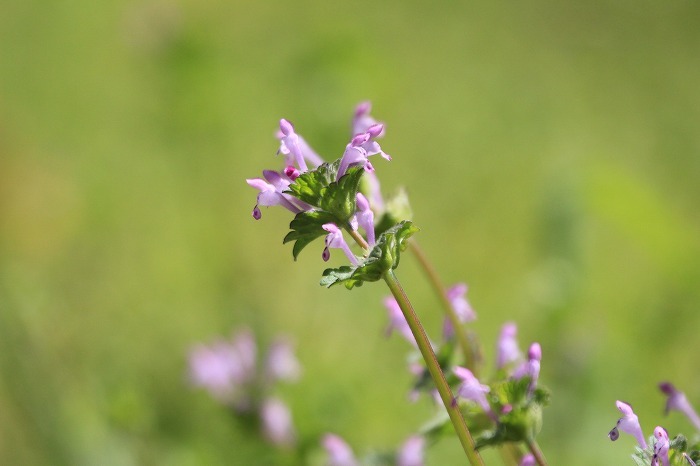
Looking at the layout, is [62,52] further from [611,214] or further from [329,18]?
[611,214]

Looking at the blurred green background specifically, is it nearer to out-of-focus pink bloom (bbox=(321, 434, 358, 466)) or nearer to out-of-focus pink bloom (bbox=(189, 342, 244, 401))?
out-of-focus pink bloom (bbox=(189, 342, 244, 401))

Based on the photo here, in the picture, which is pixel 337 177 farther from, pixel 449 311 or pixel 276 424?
pixel 276 424

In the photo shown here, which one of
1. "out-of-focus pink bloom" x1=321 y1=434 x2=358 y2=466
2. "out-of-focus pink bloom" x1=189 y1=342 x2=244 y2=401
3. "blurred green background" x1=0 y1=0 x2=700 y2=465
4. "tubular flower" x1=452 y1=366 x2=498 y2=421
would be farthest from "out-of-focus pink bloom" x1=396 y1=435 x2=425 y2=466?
"out-of-focus pink bloom" x1=189 y1=342 x2=244 y2=401

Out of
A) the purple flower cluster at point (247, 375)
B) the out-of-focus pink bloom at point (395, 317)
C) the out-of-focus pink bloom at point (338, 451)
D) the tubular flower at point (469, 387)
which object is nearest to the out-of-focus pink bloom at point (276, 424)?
the purple flower cluster at point (247, 375)

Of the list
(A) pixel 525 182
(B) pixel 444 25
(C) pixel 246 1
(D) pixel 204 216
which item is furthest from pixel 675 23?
(D) pixel 204 216

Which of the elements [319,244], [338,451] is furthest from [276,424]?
[319,244]

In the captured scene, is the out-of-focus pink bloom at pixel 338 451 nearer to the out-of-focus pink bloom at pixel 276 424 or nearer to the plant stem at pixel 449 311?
the plant stem at pixel 449 311
